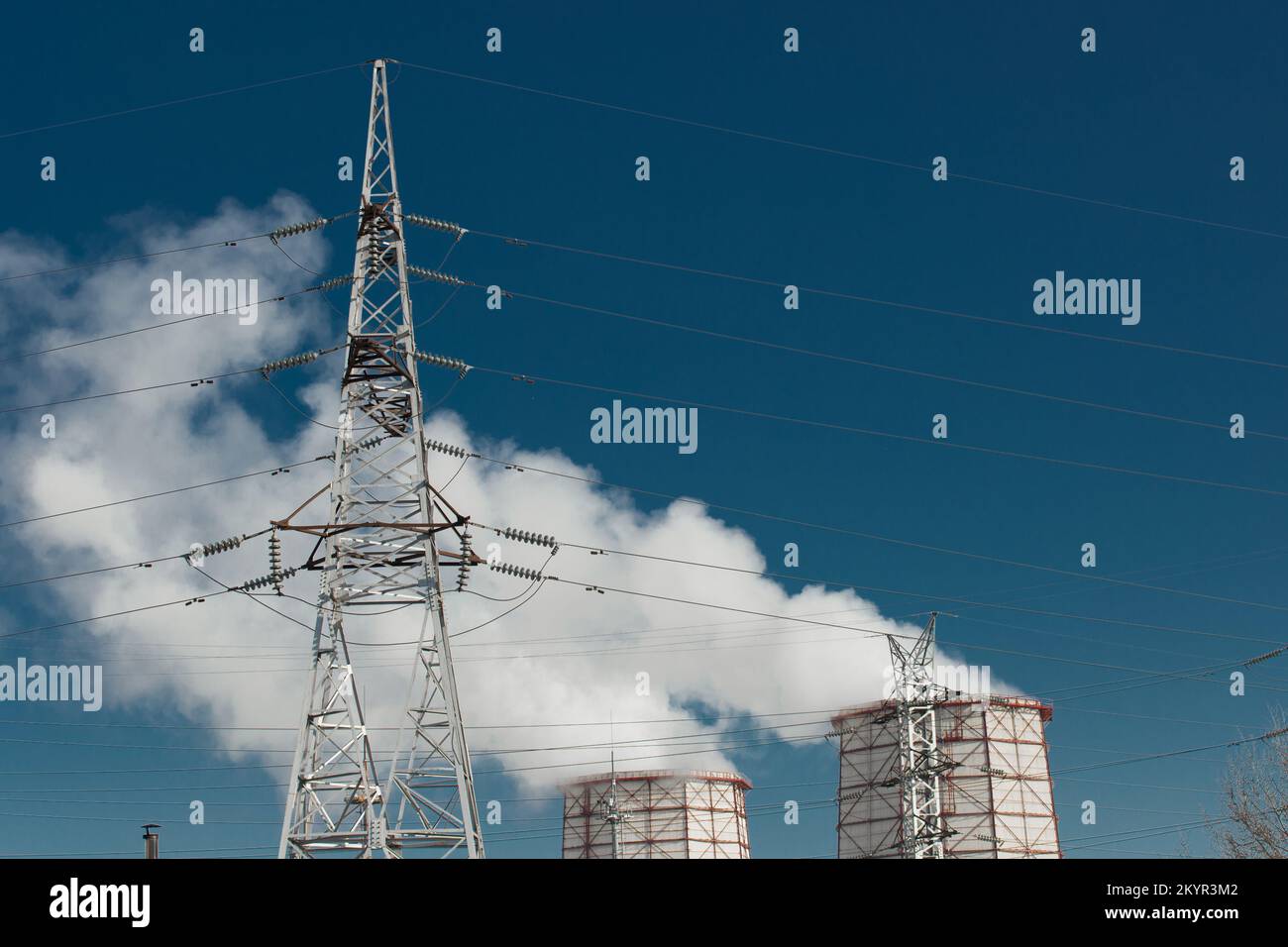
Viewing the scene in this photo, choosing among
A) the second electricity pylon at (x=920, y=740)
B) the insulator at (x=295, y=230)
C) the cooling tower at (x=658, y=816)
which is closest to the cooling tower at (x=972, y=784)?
the cooling tower at (x=658, y=816)

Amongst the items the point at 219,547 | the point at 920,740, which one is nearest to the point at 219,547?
the point at 219,547

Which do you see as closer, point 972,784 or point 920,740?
point 920,740

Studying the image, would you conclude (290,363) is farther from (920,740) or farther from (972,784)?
(972,784)

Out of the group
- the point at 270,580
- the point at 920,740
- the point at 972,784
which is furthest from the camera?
the point at 972,784

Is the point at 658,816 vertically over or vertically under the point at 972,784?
under

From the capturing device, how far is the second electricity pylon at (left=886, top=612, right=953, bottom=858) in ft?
176

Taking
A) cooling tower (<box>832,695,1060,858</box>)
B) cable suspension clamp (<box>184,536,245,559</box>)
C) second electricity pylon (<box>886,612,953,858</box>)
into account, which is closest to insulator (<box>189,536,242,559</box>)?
cable suspension clamp (<box>184,536,245,559</box>)

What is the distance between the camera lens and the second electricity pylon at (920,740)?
5366 cm

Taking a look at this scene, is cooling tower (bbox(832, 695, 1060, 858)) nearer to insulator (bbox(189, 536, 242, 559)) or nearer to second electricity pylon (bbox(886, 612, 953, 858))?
second electricity pylon (bbox(886, 612, 953, 858))

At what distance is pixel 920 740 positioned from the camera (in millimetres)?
57406

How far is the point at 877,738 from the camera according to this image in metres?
88.4

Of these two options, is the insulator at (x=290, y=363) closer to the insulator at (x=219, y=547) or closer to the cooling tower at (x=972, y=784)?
the insulator at (x=219, y=547)
